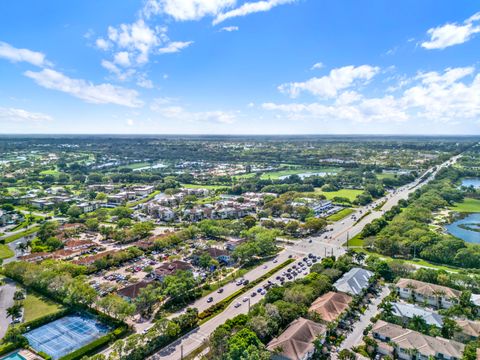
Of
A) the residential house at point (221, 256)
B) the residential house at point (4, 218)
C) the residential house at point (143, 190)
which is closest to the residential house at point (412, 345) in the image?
the residential house at point (221, 256)

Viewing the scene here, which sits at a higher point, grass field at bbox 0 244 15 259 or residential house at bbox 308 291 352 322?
residential house at bbox 308 291 352 322

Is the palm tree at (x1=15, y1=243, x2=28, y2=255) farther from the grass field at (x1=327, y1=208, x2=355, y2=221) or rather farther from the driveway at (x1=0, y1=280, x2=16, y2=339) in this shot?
the grass field at (x1=327, y1=208, x2=355, y2=221)

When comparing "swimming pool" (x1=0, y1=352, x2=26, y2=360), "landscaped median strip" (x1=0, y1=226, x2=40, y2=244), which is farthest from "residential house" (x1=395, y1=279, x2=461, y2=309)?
"landscaped median strip" (x1=0, y1=226, x2=40, y2=244)

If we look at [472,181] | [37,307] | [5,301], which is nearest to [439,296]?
[37,307]

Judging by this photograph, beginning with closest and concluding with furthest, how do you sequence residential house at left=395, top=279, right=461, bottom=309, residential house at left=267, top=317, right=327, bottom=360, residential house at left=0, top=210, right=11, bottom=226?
residential house at left=267, top=317, right=327, bottom=360 → residential house at left=395, top=279, right=461, bottom=309 → residential house at left=0, top=210, right=11, bottom=226

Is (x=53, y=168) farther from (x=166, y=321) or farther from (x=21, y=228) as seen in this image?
(x=166, y=321)

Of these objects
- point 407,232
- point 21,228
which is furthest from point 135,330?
point 21,228
